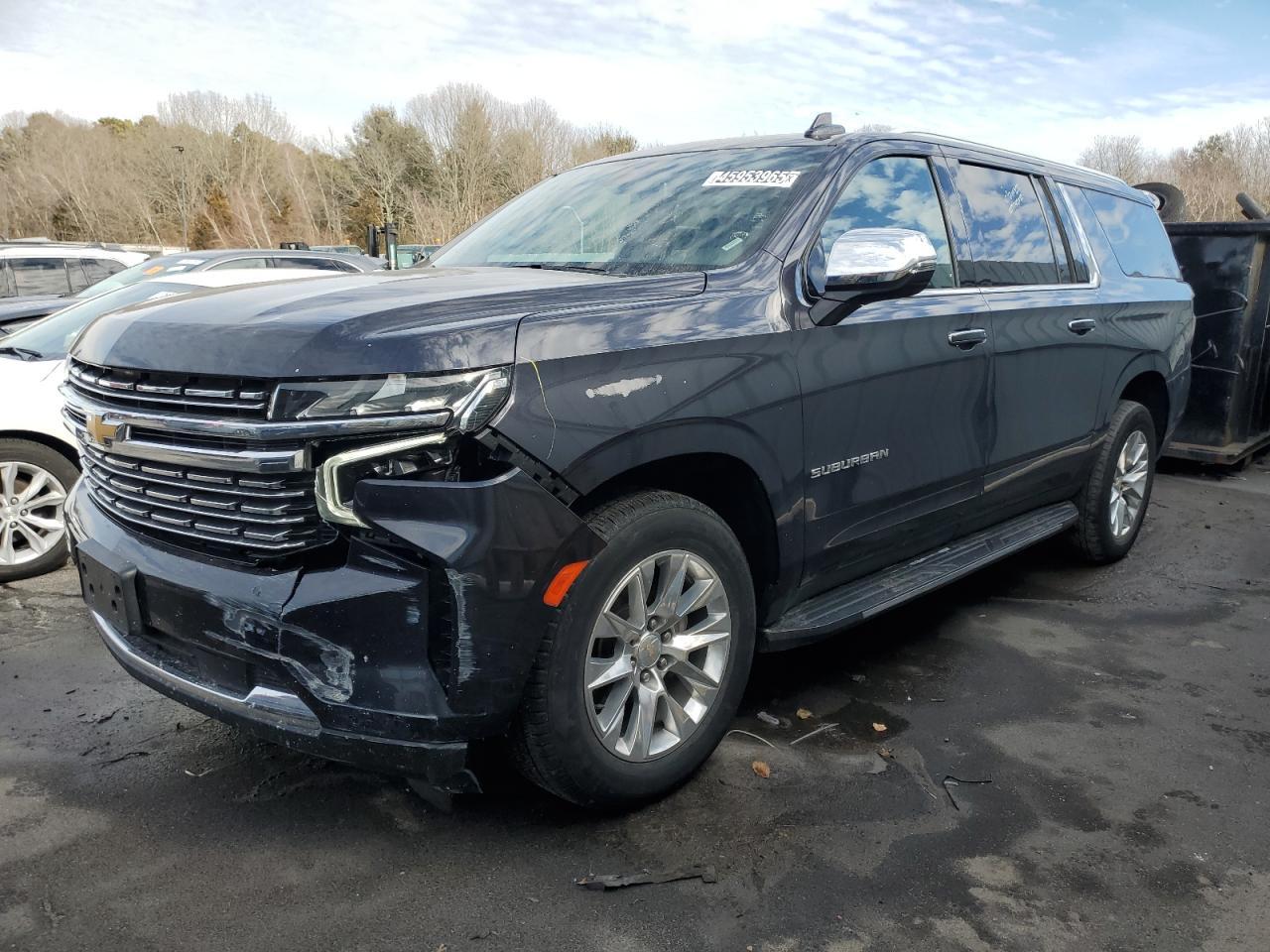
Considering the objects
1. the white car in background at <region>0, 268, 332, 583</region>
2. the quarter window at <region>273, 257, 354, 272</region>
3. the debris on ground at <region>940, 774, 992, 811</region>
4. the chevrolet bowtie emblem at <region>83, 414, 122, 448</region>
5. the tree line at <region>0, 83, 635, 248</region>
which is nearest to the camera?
the chevrolet bowtie emblem at <region>83, 414, 122, 448</region>

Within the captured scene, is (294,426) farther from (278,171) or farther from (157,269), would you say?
(278,171)

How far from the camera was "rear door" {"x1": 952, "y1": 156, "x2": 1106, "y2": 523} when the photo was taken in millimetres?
3963

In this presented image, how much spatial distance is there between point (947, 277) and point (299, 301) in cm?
234

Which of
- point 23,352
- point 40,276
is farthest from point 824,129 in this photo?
point 40,276

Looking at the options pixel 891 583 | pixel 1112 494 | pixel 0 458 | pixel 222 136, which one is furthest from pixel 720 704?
pixel 222 136

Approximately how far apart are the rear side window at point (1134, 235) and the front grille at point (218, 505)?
416 cm

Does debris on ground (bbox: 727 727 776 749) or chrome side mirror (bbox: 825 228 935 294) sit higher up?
chrome side mirror (bbox: 825 228 935 294)

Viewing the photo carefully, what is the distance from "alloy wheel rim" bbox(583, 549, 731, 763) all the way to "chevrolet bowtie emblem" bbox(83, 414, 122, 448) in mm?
1346

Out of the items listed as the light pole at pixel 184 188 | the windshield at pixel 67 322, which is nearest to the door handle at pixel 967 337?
the windshield at pixel 67 322

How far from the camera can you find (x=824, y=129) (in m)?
3.65

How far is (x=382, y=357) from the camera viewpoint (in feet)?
7.38

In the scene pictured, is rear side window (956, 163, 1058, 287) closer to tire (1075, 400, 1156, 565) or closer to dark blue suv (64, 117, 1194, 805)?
dark blue suv (64, 117, 1194, 805)

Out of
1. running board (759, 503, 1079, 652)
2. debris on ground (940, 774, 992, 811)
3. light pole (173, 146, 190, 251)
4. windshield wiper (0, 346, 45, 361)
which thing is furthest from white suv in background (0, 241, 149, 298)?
light pole (173, 146, 190, 251)

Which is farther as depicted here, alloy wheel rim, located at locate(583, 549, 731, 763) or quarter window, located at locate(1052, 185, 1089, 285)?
quarter window, located at locate(1052, 185, 1089, 285)
